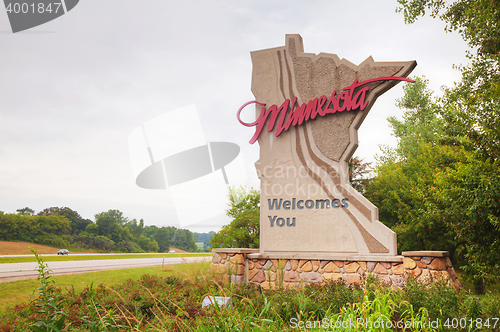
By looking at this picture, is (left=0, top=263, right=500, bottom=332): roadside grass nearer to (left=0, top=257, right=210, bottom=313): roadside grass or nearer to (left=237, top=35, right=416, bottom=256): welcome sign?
(left=0, top=257, right=210, bottom=313): roadside grass

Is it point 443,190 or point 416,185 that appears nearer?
point 443,190

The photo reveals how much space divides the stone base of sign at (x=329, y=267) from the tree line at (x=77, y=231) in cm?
3570

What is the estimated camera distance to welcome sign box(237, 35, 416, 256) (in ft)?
29.2

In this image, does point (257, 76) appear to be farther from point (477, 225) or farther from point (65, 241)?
point (65, 241)

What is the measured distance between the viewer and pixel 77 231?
144 feet

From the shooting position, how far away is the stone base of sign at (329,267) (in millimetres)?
7519

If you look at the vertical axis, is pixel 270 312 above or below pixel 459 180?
below

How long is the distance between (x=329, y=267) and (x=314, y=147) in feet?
11.2

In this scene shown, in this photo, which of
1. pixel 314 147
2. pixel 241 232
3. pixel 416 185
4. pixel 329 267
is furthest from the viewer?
pixel 416 185

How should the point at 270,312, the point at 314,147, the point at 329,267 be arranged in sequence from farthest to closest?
the point at 314,147, the point at 329,267, the point at 270,312

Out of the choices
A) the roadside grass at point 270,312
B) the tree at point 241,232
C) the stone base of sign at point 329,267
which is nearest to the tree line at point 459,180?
the tree at point 241,232

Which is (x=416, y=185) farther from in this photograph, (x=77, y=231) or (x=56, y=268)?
(x=77, y=231)

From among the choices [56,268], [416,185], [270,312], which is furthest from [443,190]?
[56,268]

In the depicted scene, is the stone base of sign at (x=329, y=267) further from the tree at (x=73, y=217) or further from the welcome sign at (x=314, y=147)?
the tree at (x=73, y=217)
